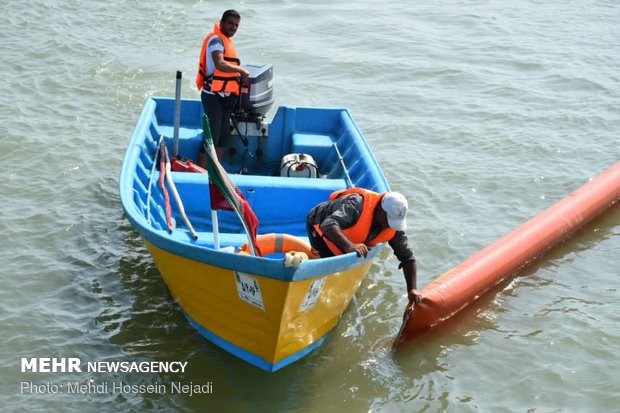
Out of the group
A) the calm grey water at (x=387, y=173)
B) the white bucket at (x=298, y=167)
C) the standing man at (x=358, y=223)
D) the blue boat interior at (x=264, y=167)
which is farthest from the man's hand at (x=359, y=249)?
the white bucket at (x=298, y=167)

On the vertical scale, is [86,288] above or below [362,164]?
below

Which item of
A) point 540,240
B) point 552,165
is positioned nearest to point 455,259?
point 540,240

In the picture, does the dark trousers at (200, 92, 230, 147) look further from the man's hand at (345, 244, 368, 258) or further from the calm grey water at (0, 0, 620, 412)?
the man's hand at (345, 244, 368, 258)

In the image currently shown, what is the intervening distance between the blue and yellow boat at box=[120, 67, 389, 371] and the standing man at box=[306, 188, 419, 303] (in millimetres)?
148

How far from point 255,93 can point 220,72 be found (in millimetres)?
549

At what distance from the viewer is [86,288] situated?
26.2 feet

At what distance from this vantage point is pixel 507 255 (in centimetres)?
825

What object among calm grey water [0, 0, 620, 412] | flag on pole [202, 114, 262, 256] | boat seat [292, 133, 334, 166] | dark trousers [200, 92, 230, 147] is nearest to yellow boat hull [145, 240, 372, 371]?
calm grey water [0, 0, 620, 412]

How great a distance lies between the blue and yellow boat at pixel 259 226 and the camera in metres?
6.12

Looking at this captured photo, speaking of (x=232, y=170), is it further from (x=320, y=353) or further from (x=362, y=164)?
(x=320, y=353)

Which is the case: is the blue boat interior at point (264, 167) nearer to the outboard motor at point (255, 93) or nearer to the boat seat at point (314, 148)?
the boat seat at point (314, 148)

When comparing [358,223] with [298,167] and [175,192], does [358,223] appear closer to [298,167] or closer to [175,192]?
[175,192]

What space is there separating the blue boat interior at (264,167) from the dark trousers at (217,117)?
0.33m

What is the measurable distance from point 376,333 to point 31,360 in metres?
3.01
